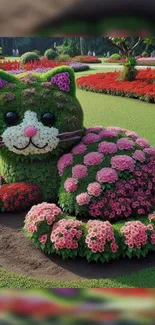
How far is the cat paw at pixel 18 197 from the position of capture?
4.35 meters

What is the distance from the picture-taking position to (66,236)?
11.2 feet

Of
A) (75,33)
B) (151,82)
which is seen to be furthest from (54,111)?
(151,82)

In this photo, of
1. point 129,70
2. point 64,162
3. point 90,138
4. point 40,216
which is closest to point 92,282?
point 40,216

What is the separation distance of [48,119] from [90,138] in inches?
20.5

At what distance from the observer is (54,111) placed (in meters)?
4.40

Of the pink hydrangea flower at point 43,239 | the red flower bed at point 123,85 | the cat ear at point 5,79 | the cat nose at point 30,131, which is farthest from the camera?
the red flower bed at point 123,85

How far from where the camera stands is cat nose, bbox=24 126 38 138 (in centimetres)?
417

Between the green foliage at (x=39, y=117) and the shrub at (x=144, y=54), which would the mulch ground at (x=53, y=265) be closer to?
the green foliage at (x=39, y=117)

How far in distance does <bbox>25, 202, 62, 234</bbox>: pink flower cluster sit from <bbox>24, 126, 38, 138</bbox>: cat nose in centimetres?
79

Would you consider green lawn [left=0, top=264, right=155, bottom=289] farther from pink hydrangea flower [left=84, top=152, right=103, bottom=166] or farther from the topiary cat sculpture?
pink hydrangea flower [left=84, top=152, right=103, bottom=166]

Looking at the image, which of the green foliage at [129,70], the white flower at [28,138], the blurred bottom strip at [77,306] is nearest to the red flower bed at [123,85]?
the green foliage at [129,70]

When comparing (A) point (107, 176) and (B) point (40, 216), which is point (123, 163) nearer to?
(A) point (107, 176)

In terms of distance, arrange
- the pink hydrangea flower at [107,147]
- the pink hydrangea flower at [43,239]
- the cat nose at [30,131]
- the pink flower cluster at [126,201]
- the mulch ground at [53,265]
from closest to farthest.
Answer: the mulch ground at [53,265], the pink hydrangea flower at [43,239], the pink flower cluster at [126,201], the cat nose at [30,131], the pink hydrangea flower at [107,147]

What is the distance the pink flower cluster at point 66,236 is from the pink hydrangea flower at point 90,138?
51.5 inches
